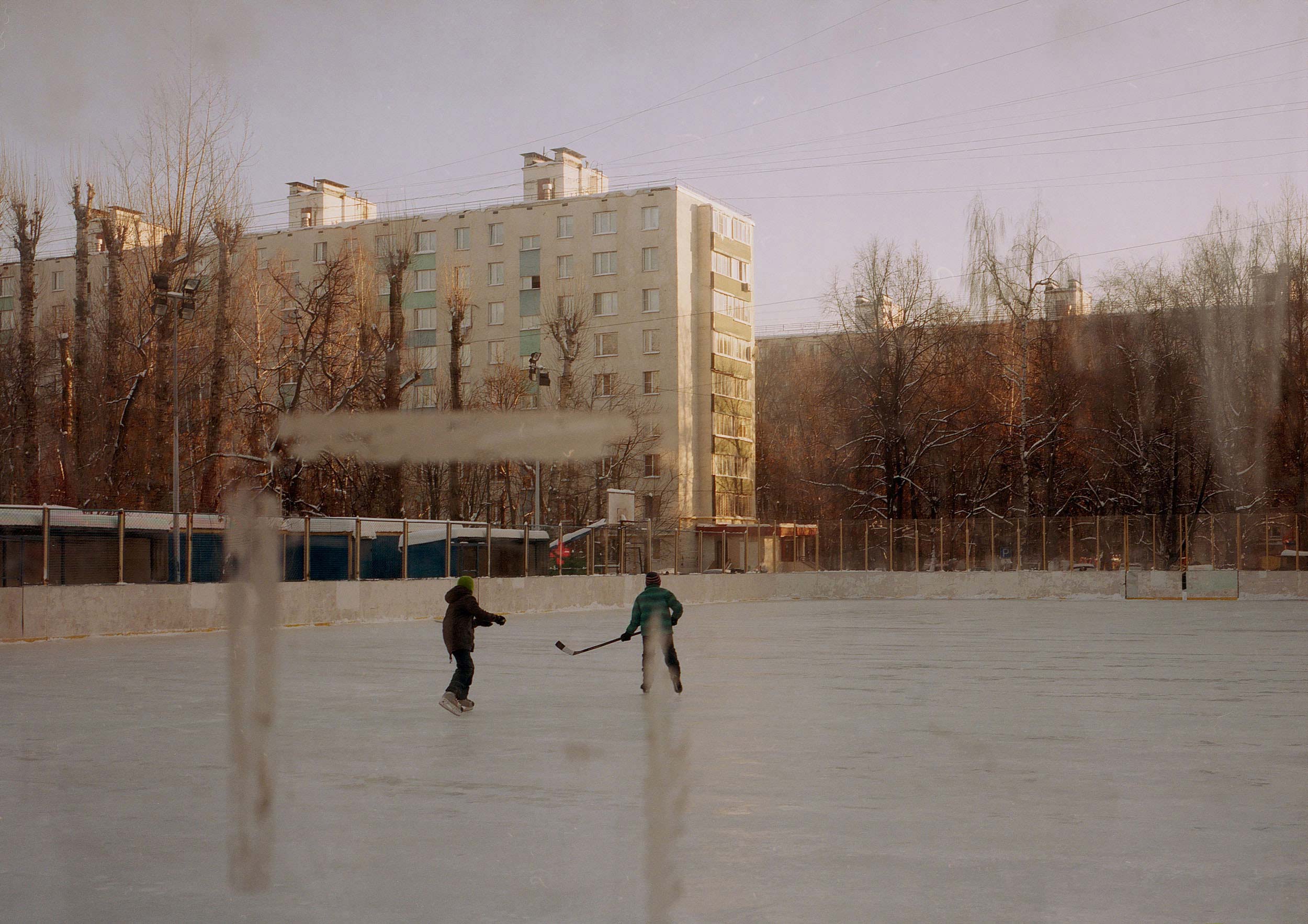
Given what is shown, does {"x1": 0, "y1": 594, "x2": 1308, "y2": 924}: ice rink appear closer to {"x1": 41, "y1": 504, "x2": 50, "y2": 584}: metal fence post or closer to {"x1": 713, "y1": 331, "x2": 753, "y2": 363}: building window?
{"x1": 41, "y1": 504, "x2": 50, "y2": 584}: metal fence post

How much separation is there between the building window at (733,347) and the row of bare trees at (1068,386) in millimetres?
14466

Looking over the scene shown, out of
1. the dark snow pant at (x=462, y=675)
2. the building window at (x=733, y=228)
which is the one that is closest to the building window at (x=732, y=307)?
the building window at (x=733, y=228)

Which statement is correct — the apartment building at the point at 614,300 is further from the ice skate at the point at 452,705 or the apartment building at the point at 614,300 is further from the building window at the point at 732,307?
the ice skate at the point at 452,705

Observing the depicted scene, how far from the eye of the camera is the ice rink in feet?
20.4

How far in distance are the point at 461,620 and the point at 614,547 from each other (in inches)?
1283

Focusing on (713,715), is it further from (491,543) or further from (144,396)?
(144,396)

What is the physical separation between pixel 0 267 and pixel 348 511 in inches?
633

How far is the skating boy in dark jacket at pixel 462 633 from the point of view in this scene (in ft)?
46.0

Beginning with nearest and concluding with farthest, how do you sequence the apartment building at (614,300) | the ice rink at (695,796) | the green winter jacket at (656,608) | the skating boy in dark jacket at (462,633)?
the ice rink at (695,796) < the skating boy in dark jacket at (462,633) < the green winter jacket at (656,608) < the apartment building at (614,300)

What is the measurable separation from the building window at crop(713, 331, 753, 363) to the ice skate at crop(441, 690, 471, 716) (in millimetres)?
68459

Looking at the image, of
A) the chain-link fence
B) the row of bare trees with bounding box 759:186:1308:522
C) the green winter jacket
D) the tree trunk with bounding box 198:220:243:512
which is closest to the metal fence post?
the chain-link fence

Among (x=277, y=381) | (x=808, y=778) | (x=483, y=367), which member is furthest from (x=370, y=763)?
(x=483, y=367)

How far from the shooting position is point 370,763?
1051 cm

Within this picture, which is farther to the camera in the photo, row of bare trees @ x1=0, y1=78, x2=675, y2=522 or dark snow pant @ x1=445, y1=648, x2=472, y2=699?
row of bare trees @ x1=0, y1=78, x2=675, y2=522
